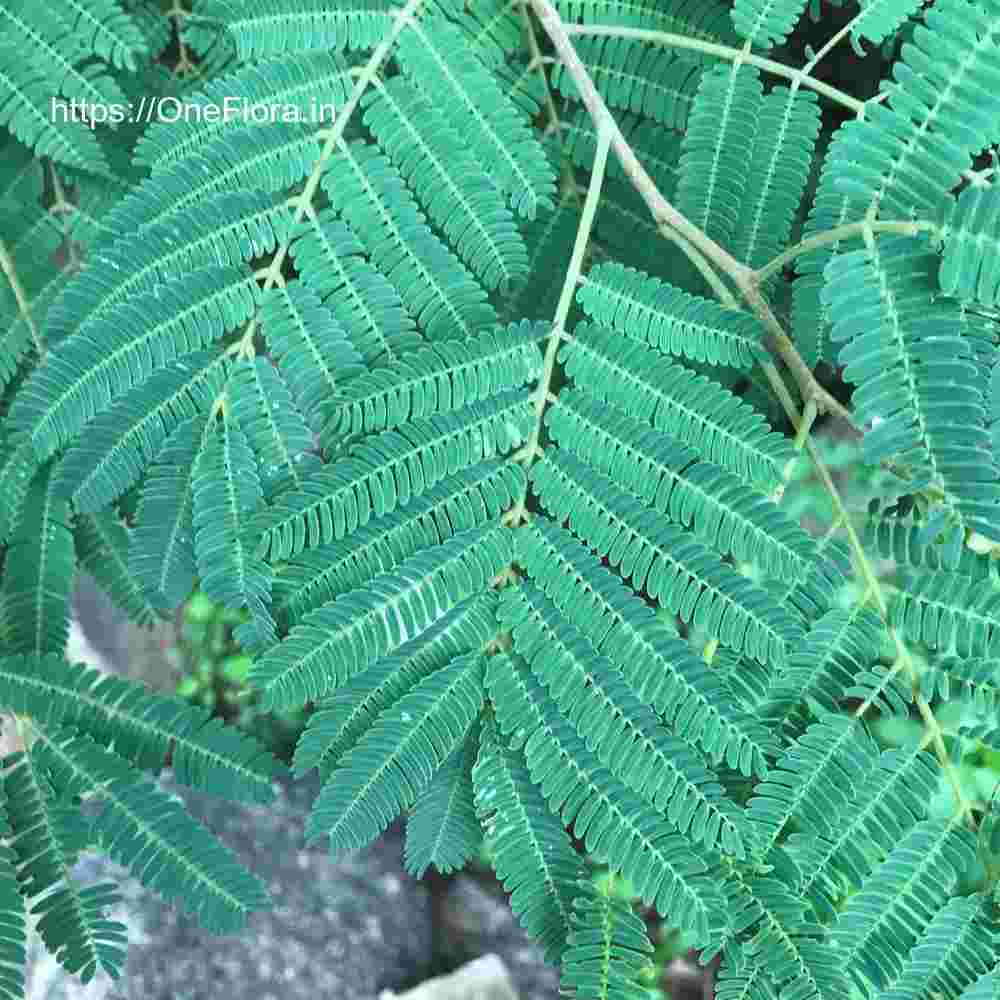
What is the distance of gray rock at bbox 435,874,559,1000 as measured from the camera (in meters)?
2.74

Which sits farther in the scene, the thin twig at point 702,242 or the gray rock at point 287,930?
the gray rock at point 287,930

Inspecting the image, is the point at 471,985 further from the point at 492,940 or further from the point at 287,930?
the point at 287,930

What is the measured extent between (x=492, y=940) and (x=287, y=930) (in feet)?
1.84

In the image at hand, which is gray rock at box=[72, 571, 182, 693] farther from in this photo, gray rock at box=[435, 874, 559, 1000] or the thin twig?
the thin twig

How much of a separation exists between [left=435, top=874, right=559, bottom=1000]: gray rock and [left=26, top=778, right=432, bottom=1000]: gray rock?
7 centimetres

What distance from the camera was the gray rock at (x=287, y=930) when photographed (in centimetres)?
239

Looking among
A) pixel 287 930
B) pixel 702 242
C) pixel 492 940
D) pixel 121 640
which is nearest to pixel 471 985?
pixel 492 940

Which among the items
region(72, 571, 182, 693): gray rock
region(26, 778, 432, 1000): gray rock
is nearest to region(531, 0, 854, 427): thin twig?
region(26, 778, 432, 1000): gray rock

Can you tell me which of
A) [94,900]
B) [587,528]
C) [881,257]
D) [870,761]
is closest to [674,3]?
[881,257]

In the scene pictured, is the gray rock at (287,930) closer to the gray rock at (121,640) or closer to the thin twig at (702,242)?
the gray rock at (121,640)

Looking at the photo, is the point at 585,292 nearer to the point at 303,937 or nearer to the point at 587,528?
the point at 587,528

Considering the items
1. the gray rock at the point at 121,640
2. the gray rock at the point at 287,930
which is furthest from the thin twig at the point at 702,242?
the gray rock at the point at 121,640

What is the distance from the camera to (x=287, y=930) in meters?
2.58

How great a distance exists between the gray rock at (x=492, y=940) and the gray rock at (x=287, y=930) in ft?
0.23
